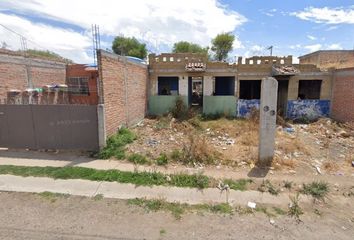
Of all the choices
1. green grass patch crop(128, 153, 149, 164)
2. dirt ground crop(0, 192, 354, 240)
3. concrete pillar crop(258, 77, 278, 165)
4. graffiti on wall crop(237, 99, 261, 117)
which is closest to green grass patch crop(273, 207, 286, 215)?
dirt ground crop(0, 192, 354, 240)

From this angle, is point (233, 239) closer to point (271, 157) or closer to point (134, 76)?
point (271, 157)

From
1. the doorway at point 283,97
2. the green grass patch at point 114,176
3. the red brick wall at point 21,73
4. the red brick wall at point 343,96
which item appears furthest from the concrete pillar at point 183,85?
the green grass patch at point 114,176

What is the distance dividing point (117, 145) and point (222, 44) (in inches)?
1435

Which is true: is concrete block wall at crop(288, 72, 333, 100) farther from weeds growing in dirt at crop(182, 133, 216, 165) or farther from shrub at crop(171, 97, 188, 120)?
weeds growing in dirt at crop(182, 133, 216, 165)

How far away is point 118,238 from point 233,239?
1.79m

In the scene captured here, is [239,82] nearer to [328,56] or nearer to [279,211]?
[279,211]

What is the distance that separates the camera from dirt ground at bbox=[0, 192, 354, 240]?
3594 millimetres

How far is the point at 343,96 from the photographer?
13.2 m

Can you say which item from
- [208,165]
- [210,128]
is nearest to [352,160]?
[208,165]

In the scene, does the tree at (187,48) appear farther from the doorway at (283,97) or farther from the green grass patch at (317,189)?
the green grass patch at (317,189)

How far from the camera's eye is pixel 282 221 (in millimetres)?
4066

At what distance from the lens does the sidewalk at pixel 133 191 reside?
4.82 meters

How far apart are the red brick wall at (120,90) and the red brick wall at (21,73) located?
4902 millimetres

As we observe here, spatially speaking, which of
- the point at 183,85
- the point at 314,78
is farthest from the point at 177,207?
the point at 314,78
